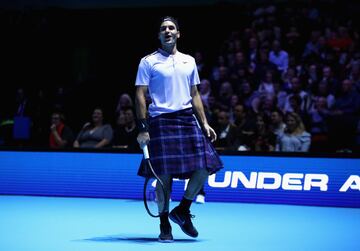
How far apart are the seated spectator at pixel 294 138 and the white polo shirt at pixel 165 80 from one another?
479 cm

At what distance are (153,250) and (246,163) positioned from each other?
4141 mm

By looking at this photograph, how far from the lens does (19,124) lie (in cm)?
1401

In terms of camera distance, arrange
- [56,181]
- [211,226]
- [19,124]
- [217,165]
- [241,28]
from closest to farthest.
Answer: [217,165] → [211,226] → [56,181] → [19,124] → [241,28]

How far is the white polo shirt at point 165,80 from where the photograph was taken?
672 cm

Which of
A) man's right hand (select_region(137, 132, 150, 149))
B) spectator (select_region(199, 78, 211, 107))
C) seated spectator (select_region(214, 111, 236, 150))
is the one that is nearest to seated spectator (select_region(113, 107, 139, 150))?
Answer: seated spectator (select_region(214, 111, 236, 150))

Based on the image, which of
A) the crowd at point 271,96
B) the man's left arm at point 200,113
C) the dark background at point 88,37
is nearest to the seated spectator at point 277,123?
the crowd at point 271,96

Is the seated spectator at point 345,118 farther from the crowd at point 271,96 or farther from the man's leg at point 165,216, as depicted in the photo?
the man's leg at point 165,216

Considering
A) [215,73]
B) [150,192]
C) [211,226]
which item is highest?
[215,73]

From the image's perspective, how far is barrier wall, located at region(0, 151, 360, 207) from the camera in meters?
9.99

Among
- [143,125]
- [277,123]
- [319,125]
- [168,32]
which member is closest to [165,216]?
[143,125]

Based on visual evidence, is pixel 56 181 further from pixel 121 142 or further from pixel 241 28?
pixel 241 28

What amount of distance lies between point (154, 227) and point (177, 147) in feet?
4.71

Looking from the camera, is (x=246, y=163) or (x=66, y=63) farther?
(x=66, y=63)

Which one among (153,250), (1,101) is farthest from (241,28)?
(153,250)
